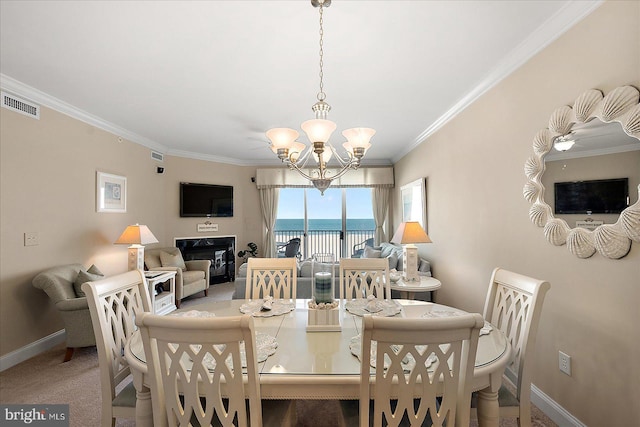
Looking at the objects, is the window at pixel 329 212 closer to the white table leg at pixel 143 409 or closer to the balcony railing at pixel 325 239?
the balcony railing at pixel 325 239

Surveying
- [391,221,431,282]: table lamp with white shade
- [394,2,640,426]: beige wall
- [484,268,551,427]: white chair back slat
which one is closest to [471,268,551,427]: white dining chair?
[484,268,551,427]: white chair back slat

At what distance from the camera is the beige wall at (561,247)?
4.87 ft

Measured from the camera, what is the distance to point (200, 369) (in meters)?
1.00

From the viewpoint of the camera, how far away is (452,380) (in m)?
0.98

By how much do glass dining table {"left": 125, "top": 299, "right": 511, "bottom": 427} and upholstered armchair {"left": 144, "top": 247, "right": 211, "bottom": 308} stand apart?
3048mm

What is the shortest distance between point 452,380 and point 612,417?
4.35 feet

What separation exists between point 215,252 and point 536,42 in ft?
18.1

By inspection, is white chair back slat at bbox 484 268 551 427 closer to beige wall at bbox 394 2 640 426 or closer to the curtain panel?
beige wall at bbox 394 2 640 426

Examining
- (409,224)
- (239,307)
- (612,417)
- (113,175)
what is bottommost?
(612,417)

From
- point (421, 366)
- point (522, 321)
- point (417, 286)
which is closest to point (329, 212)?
point (417, 286)

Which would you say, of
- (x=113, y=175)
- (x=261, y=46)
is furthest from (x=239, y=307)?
(x=113, y=175)

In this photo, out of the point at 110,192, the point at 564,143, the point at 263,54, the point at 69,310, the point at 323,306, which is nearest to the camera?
the point at 323,306

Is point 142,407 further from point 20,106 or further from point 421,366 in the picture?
point 20,106

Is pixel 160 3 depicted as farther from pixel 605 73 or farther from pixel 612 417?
pixel 612 417
